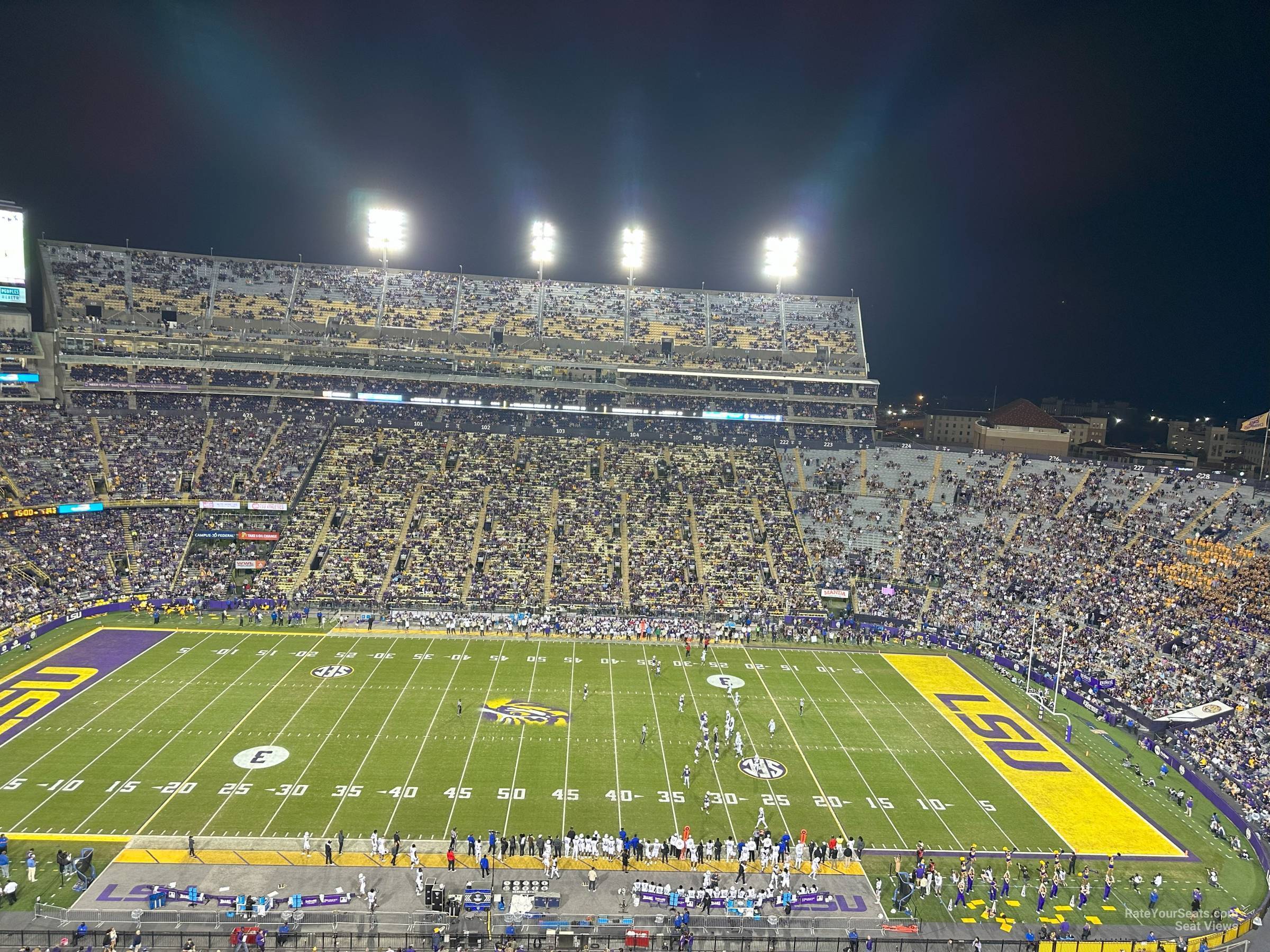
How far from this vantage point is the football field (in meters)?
20.3

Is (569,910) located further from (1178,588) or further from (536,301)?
(536,301)

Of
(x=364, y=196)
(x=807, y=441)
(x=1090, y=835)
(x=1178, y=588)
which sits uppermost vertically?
(x=364, y=196)

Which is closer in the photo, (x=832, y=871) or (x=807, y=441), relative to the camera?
(x=832, y=871)

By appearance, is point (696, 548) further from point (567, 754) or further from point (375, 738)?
point (375, 738)

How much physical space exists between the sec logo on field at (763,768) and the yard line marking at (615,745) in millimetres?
3953

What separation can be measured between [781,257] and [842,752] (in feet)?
142

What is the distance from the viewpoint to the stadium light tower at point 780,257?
58.8m

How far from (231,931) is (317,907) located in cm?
163

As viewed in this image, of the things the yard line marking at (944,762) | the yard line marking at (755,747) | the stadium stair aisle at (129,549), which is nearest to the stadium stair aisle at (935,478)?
the yard line marking at (944,762)

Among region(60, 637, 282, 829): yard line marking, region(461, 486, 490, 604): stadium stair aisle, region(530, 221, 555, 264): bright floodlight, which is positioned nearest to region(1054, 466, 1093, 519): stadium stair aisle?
region(461, 486, 490, 604): stadium stair aisle

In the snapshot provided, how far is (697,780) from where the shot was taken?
2281 cm

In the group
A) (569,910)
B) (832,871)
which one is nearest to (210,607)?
Result: (569,910)

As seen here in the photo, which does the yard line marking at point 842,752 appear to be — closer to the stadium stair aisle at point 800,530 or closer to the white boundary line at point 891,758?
the white boundary line at point 891,758

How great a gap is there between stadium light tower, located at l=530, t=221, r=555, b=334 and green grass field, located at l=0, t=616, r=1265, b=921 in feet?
116
